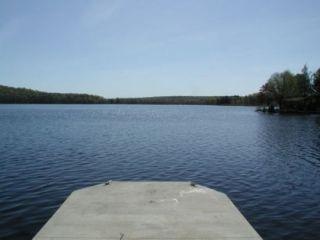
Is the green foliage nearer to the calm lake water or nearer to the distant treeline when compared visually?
the distant treeline

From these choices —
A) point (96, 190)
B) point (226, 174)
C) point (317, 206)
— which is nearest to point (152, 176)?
point (226, 174)

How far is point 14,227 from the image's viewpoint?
1553 cm

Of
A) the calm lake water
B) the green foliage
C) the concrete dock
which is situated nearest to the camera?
the concrete dock

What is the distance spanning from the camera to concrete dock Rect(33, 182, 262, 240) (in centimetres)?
1140

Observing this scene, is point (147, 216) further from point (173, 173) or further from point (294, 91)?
point (294, 91)

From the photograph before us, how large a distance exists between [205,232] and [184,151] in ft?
84.4

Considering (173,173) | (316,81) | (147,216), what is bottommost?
(173,173)

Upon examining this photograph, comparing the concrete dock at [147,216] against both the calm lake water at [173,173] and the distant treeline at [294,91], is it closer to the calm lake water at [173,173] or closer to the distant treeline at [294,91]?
the calm lake water at [173,173]

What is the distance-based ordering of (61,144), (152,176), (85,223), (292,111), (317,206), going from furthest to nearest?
1. (292,111)
2. (61,144)
3. (152,176)
4. (317,206)
5. (85,223)

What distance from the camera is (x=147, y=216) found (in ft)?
43.1

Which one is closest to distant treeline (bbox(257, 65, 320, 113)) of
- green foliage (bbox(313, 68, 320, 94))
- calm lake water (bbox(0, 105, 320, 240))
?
green foliage (bbox(313, 68, 320, 94))

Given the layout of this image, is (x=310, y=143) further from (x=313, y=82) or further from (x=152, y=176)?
(x=313, y=82)

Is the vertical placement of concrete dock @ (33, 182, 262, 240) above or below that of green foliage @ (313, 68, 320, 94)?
below

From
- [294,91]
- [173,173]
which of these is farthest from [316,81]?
[173,173]
